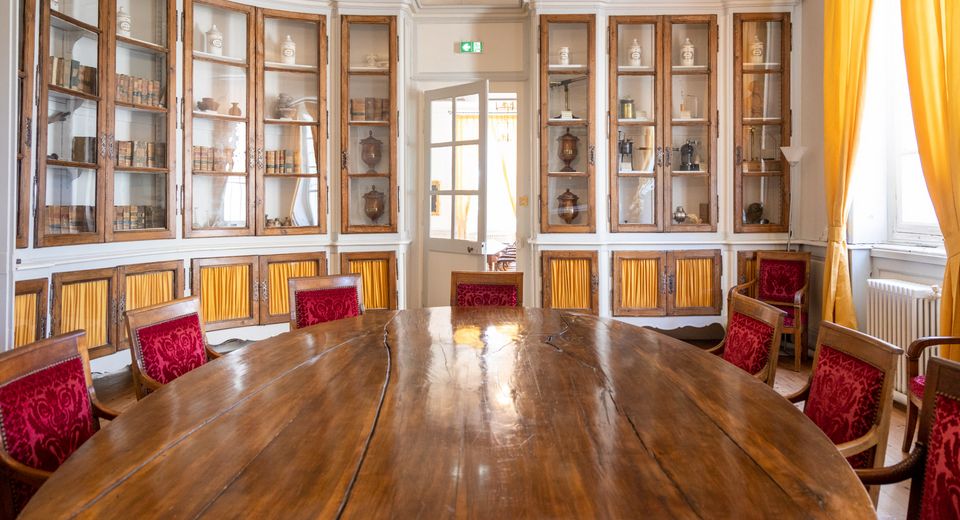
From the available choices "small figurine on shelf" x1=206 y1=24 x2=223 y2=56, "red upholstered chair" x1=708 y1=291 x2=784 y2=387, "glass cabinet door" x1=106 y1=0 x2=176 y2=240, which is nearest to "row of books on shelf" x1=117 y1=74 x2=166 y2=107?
"glass cabinet door" x1=106 y1=0 x2=176 y2=240

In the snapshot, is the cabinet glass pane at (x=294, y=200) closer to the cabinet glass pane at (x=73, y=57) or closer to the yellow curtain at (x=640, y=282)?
the cabinet glass pane at (x=73, y=57)

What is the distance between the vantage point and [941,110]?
3.22m

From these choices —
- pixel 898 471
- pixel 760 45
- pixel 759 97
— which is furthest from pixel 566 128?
pixel 898 471

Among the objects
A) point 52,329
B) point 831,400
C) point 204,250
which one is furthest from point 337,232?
point 831,400

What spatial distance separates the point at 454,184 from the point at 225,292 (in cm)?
204

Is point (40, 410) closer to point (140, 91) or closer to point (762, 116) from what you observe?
point (140, 91)

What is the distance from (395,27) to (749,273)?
11.8 ft

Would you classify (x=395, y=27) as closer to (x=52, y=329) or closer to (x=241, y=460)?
(x=52, y=329)

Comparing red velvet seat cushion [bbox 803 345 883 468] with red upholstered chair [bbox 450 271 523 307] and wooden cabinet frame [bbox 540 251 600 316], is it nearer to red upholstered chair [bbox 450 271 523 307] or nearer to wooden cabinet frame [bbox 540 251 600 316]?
red upholstered chair [bbox 450 271 523 307]

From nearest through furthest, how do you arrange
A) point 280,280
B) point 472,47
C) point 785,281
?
point 785,281
point 280,280
point 472,47

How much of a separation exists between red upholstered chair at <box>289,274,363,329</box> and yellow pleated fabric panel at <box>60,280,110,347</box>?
179 cm

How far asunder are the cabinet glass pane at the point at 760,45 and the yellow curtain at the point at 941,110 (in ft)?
5.79

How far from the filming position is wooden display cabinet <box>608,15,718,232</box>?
5.17 metres

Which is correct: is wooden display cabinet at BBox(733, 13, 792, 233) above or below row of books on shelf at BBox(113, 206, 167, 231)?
above
